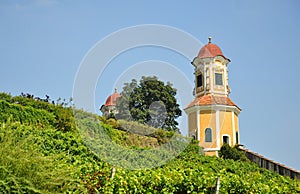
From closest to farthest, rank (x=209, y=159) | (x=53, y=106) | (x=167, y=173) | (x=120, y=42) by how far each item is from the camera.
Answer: (x=167, y=173) → (x=120, y=42) → (x=53, y=106) → (x=209, y=159)

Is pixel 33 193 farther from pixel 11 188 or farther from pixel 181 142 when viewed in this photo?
pixel 181 142

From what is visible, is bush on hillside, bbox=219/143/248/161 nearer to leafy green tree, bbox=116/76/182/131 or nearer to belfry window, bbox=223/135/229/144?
belfry window, bbox=223/135/229/144

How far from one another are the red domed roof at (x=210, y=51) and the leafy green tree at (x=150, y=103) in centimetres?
436

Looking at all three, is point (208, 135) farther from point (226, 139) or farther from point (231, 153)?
point (231, 153)

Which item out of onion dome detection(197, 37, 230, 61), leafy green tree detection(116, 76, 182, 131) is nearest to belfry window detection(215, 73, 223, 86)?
onion dome detection(197, 37, 230, 61)

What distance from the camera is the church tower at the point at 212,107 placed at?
30062 millimetres

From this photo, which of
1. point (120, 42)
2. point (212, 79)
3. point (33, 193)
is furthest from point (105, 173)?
point (212, 79)

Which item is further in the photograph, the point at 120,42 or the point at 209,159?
the point at 209,159

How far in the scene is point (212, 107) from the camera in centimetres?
3056

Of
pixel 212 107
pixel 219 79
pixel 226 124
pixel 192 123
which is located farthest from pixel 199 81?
pixel 226 124

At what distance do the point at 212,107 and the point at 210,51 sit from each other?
512 cm

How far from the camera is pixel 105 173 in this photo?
26.7 feet

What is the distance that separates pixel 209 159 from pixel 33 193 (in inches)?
557

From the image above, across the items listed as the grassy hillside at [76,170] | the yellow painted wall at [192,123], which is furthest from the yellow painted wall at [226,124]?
the grassy hillside at [76,170]
